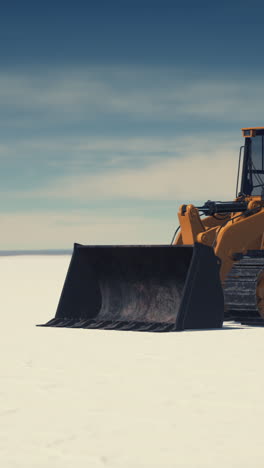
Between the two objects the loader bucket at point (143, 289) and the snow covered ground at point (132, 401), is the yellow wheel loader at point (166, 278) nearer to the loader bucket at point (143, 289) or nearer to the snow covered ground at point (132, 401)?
the loader bucket at point (143, 289)

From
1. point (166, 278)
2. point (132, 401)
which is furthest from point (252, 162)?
point (132, 401)

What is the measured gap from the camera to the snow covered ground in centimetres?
569

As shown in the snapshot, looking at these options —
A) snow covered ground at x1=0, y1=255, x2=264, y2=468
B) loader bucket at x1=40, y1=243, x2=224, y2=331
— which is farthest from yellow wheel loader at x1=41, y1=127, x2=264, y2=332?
snow covered ground at x1=0, y1=255, x2=264, y2=468

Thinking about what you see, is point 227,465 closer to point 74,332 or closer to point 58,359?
point 58,359

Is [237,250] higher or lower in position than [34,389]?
higher

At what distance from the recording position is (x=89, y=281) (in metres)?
14.3

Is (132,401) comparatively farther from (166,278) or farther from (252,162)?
(252,162)

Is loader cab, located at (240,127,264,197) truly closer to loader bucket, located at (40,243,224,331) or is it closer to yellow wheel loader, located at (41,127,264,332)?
yellow wheel loader, located at (41,127,264,332)

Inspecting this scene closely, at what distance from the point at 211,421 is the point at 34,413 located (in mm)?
1396

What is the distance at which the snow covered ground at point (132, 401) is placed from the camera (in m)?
5.69

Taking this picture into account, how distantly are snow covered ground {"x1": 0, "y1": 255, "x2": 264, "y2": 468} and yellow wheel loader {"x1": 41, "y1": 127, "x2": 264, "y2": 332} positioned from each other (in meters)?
1.03

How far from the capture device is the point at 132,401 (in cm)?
745

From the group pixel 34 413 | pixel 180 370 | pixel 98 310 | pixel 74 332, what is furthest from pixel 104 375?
pixel 98 310

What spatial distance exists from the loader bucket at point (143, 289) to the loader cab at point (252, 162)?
9.71 ft
